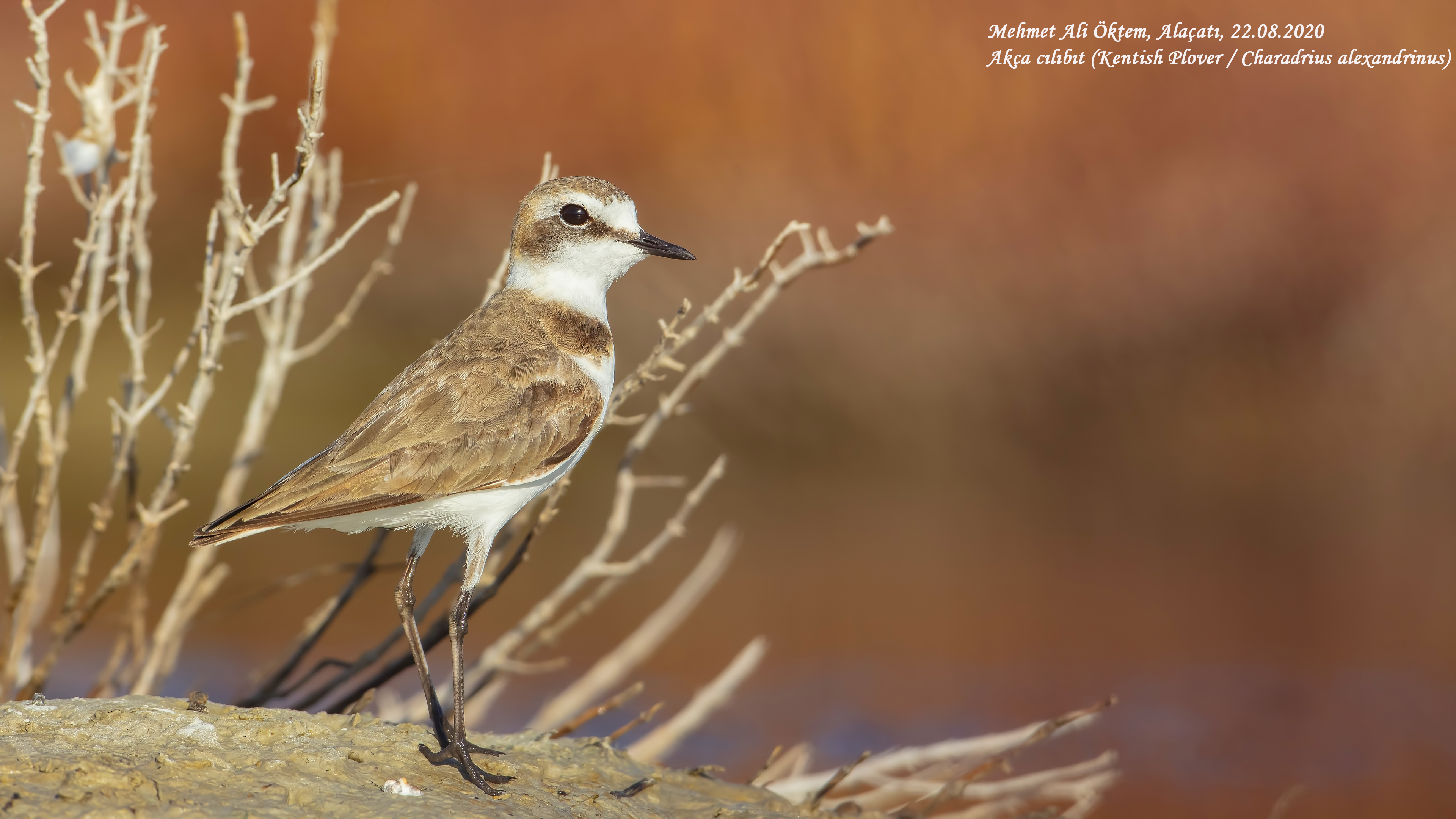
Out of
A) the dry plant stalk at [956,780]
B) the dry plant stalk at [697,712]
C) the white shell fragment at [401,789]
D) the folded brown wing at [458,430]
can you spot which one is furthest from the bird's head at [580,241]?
the dry plant stalk at [956,780]

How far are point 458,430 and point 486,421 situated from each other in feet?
0.33

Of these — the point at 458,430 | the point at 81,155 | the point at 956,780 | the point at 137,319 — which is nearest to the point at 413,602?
the point at 458,430

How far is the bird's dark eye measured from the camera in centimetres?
452

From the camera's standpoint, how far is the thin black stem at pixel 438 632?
14.8 ft

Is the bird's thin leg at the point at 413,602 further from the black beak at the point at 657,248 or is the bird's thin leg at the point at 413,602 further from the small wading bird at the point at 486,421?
the black beak at the point at 657,248

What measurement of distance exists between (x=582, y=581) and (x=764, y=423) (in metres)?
8.59

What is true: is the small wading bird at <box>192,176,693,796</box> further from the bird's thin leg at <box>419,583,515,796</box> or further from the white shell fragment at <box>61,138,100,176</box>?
the white shell fragment at <box>61,138,100,176</box>

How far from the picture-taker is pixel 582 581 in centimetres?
486

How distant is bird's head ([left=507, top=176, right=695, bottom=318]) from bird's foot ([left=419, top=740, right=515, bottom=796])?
1762mm

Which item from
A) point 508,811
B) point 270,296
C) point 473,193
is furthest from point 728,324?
point 508,811

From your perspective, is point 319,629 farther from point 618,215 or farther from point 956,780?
point 956,780

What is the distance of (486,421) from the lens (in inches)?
156

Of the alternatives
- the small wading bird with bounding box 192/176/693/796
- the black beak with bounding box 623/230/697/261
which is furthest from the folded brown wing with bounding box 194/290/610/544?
the black beak with bounding box 623/230/697/261

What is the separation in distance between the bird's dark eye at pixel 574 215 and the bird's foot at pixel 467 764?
2033 millimetres
